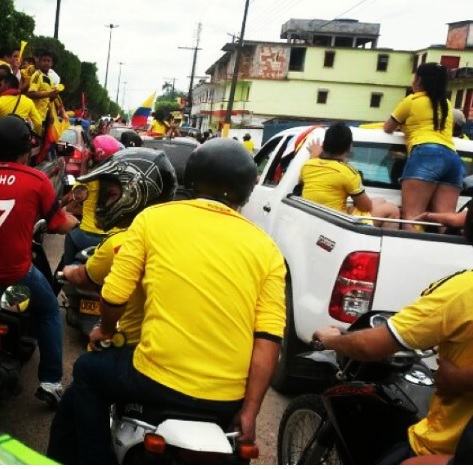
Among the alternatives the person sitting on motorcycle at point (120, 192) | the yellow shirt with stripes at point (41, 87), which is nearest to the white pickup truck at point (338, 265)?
the person sitting on motorcycle at point (120, 192)

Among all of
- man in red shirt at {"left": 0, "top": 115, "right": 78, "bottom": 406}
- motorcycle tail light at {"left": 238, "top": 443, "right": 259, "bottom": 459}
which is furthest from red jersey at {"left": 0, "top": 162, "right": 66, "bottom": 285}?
Answer: motorcycle tail light at {"left": 238, "top": 443, "right": 259, "bottom": 459}

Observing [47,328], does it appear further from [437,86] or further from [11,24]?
[11,24]

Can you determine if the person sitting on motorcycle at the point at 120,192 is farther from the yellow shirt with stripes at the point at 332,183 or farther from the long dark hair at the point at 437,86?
the long dark hair at the point at 437,86

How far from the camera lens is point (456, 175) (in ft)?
17.0

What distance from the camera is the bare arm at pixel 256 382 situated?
6.84ft

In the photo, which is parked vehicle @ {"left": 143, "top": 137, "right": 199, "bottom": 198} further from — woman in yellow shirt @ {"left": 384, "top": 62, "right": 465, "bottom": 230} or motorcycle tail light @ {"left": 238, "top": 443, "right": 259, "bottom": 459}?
motorcycle tail light @ {"left": 238, "top": 443, "right": 259, "bottom": 459}

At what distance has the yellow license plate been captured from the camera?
15.3 feet

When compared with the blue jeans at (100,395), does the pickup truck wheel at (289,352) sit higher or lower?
lower

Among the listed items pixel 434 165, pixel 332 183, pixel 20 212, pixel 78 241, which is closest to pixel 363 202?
pixel 332 183

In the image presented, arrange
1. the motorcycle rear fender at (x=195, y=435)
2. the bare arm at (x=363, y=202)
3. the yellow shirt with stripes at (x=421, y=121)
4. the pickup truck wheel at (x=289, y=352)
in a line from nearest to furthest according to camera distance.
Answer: the motorcycle rear fender at (x=195, y=435) → the pickup truck wheel at (x=289, y=352) → the bare arm at (x=363, y=202) → the yellow shirt with stripes at (x=421, y=121)

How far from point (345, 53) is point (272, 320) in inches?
2214

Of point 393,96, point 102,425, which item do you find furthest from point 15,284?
point 393,96

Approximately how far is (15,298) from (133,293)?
4.00 feet

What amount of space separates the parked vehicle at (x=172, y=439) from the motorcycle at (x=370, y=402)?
2.16 ft
